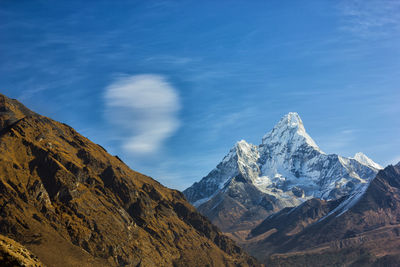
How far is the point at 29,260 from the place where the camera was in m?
27.2

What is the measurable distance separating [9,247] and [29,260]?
1396 millimetres

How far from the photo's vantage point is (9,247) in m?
26.8
